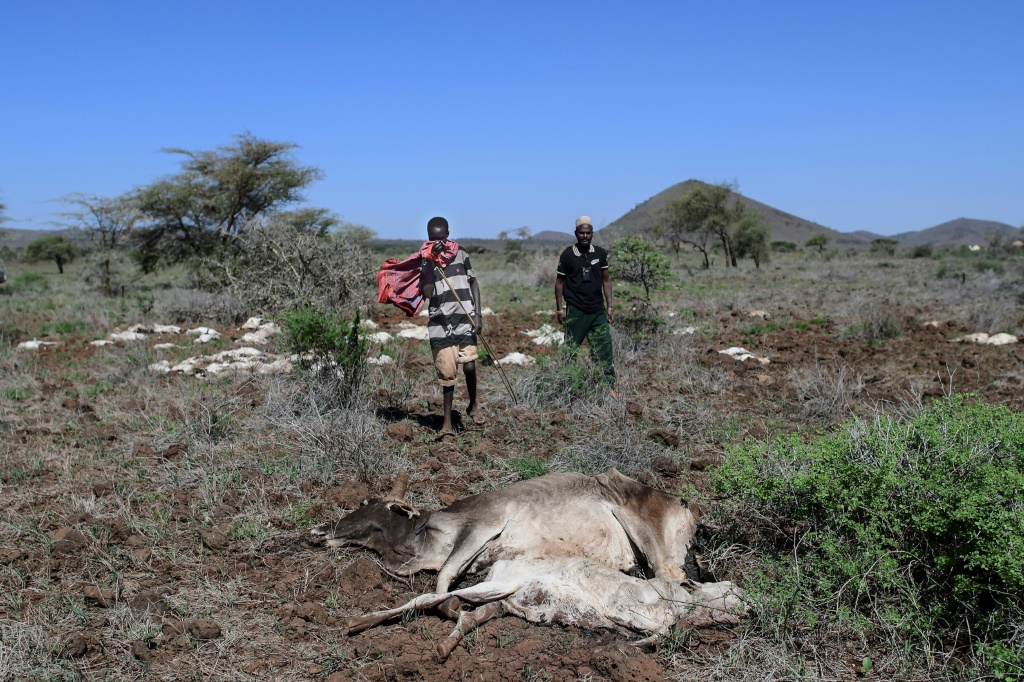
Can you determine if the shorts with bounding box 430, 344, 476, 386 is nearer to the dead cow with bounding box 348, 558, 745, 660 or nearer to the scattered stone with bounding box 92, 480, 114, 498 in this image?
the scattered stone with bounding box 92, 480, 114, 498

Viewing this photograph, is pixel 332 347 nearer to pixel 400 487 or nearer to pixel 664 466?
pixel 400 487

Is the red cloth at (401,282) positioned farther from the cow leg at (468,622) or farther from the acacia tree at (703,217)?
the acacia tree at (703,217)

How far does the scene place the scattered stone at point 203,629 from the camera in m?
2.91

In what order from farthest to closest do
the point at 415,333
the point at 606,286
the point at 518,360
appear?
the point at 415,333 < the point at 518,360 < the point at 606,286

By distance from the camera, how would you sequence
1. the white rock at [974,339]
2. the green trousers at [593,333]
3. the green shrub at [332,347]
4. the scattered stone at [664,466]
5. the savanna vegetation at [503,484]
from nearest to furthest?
the savanna vegetation at [503,484]
the scattered stone at [664,466]
the green shrub at [332,347]
the green trousers at [593,333]
the white rock at [974,339]

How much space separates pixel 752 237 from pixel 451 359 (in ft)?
82.5

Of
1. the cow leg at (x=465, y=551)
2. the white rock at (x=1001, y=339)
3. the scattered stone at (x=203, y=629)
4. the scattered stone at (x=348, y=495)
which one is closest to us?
the scattered stone at (x=203, y=629)

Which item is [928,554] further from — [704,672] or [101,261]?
[101,261]

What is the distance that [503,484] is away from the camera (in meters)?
4.32

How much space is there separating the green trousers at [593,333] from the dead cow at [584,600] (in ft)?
10.7

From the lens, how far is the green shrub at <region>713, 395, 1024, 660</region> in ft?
8.41

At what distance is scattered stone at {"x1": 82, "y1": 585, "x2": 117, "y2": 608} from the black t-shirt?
13.8 ft

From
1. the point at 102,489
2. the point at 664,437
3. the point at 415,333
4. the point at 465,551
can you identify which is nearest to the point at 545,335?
the point at 415,333

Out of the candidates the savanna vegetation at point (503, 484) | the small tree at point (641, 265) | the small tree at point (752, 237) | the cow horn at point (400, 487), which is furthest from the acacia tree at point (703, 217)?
the cow horn at point (400, 487)
